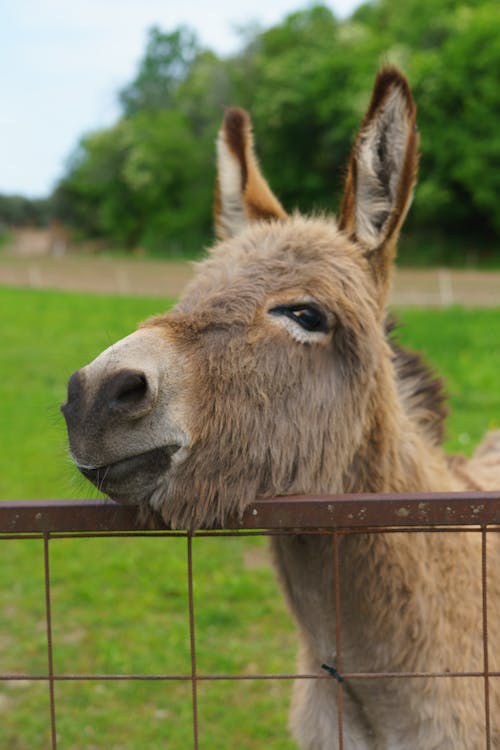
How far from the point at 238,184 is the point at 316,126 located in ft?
148

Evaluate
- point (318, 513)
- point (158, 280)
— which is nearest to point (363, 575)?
point (318, 513)

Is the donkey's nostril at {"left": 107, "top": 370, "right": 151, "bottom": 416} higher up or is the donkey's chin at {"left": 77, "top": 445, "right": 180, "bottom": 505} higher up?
the donkey's nostril at {"left": 107, "top": 370, "right": 151, "bottom": 416}

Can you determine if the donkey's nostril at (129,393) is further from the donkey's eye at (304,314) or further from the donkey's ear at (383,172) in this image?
the donkey's ear at (383,172)

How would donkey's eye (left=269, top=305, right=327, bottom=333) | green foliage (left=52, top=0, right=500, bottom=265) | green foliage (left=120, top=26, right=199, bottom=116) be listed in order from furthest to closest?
green foliage (left=120, top=26, right=199, bottom=116), green foliage (left=52, top=0, right=500, bottom=265), donkey's eye (left=269, top=305, right=327, bottom=333)

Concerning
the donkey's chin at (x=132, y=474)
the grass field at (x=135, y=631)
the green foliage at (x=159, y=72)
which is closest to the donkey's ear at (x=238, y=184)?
the grass field at (x=135, y=631)

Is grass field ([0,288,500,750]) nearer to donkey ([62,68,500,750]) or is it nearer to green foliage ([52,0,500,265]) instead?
donkey ([62,68,500,750])

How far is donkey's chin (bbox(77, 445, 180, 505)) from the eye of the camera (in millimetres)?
1998

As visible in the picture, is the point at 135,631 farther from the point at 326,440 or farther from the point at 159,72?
the point at 159,72

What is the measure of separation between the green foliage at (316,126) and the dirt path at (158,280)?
4.88m

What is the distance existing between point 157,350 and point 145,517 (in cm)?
45

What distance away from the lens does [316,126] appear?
45938 millimetres

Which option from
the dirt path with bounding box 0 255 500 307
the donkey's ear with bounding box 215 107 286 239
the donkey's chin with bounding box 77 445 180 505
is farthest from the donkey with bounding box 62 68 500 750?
the dirt path with bounding box 0 255 500 307

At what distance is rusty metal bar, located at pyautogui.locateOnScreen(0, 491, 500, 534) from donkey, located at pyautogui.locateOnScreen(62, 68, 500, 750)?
84 millimetres

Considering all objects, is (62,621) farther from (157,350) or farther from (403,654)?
(157,350)
